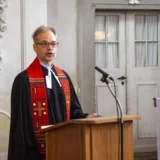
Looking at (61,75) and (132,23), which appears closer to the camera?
(61,75)

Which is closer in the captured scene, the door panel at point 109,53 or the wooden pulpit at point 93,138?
the wooden pulpit at point 93,138

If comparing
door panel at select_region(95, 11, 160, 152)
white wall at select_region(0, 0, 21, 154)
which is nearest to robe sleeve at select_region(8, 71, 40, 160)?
white wall at select_region(0, 0, 21, 154)

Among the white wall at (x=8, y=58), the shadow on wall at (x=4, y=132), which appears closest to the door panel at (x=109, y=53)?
the white wall at (x=8, y=58)

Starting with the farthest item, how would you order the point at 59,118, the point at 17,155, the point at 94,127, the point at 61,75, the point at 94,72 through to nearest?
the point at 94,72
the point at 61,75
the point at 59,118
the point at 17,155
the point at 94,127

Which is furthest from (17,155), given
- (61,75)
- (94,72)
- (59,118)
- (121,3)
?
(121,3)

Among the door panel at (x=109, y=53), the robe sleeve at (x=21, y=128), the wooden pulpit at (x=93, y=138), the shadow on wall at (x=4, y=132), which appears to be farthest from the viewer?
the door panel at (x=109, y=53)

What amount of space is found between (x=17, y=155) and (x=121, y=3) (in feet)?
12.6

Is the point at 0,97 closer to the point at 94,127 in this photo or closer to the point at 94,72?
the point at 94,72

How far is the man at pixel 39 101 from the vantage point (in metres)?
2.92

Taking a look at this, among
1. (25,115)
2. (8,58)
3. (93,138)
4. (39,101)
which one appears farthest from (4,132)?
(93,138)

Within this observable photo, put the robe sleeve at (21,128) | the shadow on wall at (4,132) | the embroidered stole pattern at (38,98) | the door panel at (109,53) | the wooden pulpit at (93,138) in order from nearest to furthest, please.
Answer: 1. the wooden pulpit at (93,138)
2. the robe sleeve at (21,128)
3. the embroidered stole pattern at (38,98)
4. the shadow on wall at (4,132)
5. the door panel at (109,53)

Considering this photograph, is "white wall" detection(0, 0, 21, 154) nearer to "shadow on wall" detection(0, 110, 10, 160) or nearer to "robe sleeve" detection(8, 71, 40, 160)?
"shadow on wall" detection(0, 110, 10, 160)

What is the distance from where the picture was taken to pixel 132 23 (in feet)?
20.9

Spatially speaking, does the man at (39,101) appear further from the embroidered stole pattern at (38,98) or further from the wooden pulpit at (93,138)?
the wooden pulpit at (93,138)
